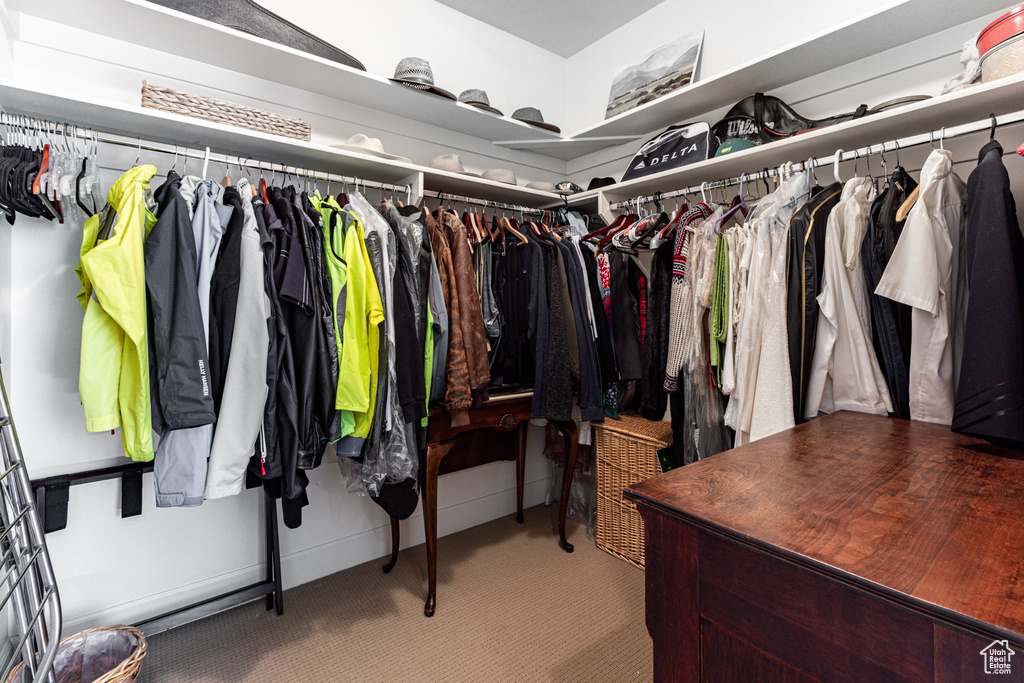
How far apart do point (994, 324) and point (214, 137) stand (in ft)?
7.64

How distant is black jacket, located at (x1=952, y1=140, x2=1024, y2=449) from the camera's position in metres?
1.06

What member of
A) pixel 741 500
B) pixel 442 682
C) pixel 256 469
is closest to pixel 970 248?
pixel 741 500

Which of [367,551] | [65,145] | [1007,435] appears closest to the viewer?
[1007,435]

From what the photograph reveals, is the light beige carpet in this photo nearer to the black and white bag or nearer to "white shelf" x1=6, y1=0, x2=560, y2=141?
the black and white bag

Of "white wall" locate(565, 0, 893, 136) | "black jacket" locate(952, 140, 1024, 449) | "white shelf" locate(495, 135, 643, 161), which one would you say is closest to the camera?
"black jacket" locate(952, 140, 1024, 449)

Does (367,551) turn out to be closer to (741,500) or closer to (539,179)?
(741,500)

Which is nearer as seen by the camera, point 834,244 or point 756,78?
point 834,244

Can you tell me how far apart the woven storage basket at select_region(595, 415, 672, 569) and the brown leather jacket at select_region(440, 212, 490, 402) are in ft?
2.38

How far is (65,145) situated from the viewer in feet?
4.78

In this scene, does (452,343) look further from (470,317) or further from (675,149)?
(675,149)

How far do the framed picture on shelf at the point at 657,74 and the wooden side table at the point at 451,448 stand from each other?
1.66 m

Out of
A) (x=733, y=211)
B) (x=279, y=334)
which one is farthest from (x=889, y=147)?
(x=279, y=334)

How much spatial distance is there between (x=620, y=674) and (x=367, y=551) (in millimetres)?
1307

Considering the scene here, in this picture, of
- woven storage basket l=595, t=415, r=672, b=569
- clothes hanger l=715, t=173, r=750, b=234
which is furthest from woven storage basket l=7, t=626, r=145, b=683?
clothes hanger l=715, t=173, r=750, b=234
